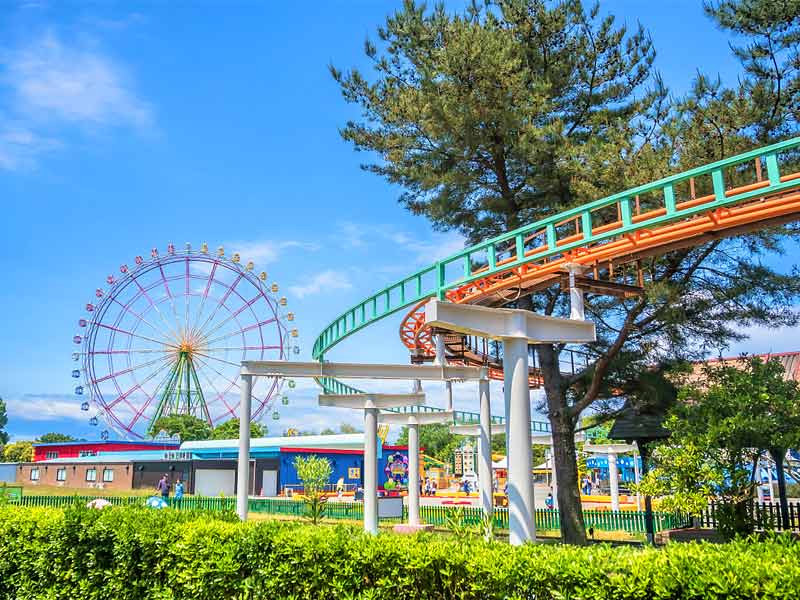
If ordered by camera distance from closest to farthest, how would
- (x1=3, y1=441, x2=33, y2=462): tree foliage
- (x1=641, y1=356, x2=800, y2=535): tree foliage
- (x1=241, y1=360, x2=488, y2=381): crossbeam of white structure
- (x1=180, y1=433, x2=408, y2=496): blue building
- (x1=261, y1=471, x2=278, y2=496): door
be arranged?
(x1=641, y1=356, x2=800, y2=535): tree foliage, (x1=241, y1=360, x2=488, y2=381): crossbeam of white structure, (x1=180, y1=433, x2=408, y2=496): blue building, (x1=261, y1=471, x2=278, y2=496): door, (x1=3, y1=441, x2=33, y2=462): tree foliage

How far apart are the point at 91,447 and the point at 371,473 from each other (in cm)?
4916

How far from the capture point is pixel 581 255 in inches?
511

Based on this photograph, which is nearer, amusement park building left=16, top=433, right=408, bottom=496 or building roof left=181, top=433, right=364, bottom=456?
amusement park building left=16, top=433, right=408, bottom=496

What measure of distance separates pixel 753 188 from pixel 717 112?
13.8 ft

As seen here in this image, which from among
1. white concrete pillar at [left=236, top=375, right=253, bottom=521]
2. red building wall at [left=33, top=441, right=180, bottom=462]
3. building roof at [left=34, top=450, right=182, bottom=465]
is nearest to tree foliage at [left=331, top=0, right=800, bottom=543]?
white concrete pillar at [left=236, top=375, right=253, bottom=521]

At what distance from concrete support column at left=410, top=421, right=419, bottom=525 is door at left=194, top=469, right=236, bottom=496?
22.9 meters

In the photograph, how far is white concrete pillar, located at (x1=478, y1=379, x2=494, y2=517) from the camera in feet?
56.1

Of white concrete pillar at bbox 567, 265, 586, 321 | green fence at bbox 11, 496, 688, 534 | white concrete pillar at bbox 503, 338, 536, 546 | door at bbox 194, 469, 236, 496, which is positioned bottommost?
green fence at bbox 11, 496, 688, 534

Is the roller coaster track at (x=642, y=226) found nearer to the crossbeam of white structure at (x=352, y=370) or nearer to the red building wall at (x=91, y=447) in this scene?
the crossbeam of white structure at (x=352, y=370)

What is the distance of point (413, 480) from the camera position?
24.3 m

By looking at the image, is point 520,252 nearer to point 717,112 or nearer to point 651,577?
point 717,112

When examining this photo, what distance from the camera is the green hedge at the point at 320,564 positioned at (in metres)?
5.68

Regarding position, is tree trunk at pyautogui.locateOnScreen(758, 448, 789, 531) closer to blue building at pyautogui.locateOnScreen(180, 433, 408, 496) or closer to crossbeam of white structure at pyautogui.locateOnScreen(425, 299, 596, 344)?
crossbeam of white structure at pyautogui.locateOnScreen(425, 299, 596, 344)

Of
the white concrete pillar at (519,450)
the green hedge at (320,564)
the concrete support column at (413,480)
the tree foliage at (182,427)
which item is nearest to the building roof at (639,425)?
the concrete support column at (413,480)
